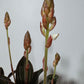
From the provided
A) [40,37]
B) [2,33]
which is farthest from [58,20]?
[2,33]

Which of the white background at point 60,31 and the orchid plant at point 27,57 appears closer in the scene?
the orchid plant at point 27,57

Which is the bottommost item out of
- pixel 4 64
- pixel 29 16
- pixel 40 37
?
pixel 4 64

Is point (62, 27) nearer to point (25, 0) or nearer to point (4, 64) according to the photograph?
point (25, 0)

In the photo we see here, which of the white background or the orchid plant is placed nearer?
the orchid plant

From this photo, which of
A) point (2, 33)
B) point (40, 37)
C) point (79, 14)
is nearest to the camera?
point (79, 14)

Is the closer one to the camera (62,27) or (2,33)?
(62,27)

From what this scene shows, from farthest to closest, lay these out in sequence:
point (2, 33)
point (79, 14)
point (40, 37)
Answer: point (2, 33) → point (40, 37) → point (79, 14)

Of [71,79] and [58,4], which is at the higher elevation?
[58,4]

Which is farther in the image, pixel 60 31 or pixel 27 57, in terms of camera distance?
pixel 60 31
